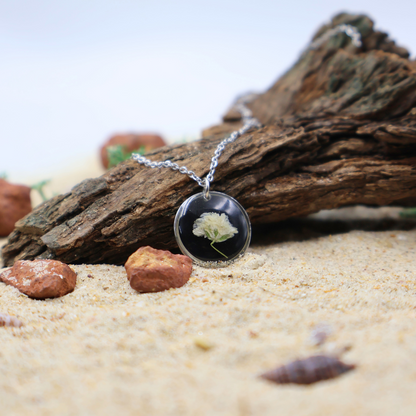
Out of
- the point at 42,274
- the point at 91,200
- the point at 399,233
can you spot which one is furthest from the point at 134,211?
the point at 399,233

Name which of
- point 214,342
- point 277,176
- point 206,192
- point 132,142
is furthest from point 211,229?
point 132,142

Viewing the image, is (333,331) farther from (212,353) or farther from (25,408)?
(25,408)

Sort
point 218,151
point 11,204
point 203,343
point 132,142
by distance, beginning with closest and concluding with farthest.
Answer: point 203,343
point 218,151
point 11,204
point 132,142

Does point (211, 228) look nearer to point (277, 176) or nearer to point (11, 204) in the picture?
point (277, 176)

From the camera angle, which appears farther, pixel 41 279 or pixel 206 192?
pixel 206 192

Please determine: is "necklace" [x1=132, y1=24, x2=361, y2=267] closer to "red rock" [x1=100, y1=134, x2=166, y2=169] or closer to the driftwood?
the driftwood

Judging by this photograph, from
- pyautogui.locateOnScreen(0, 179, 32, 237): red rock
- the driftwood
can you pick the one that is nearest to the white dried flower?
the driftwood
